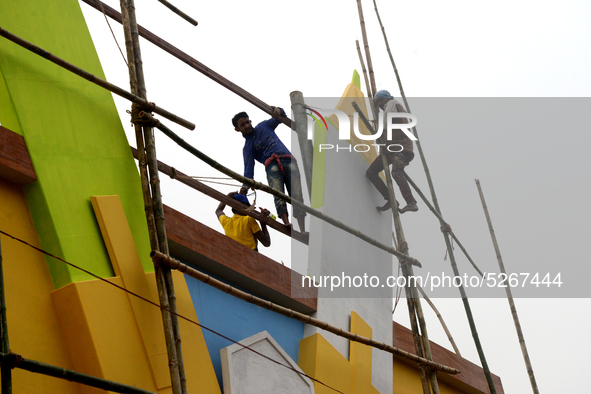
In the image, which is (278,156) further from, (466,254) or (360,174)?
(466,254)

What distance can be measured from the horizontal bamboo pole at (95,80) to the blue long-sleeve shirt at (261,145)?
6.47 feet

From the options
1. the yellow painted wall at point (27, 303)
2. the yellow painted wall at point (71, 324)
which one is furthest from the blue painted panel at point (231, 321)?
the yellow painted wall at point (27, 303)

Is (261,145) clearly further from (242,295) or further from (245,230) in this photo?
(242,295)

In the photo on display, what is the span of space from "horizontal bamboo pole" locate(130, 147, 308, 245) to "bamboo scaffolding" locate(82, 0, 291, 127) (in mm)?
1083

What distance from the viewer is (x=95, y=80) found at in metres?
3.54

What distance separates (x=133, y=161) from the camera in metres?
3.95

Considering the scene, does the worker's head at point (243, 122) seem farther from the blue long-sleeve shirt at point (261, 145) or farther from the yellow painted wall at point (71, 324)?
the yellow painted wall at point (71, 324)

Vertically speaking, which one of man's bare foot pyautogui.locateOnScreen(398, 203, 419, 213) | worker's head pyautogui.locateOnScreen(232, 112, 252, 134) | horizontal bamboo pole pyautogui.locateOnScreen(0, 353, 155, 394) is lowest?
horizontal bamboo pole pyautogui.locateOnScreen(0, 353, 155, 394)

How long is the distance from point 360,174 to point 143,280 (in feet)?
10.2

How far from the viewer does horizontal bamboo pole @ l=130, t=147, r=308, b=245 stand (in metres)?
4.14

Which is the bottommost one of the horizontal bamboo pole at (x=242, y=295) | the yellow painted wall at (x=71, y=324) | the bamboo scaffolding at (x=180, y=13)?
the yellow painted wall at (x=71, y=324)

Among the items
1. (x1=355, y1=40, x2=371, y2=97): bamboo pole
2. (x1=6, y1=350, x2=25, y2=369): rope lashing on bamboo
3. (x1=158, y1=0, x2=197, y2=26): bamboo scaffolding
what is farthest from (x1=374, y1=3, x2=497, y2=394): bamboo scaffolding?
(x1=6, y1=350, x2=25, y2=369): rope lashing on bamboo

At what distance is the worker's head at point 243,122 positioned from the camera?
6.02m

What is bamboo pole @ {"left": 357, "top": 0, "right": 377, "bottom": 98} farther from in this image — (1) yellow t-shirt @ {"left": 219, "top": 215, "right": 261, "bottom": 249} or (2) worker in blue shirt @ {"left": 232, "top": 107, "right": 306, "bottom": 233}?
(1) yellow t-shirt @ {"left": 219, "top": 215, "right": 261, "bottom": 249}
